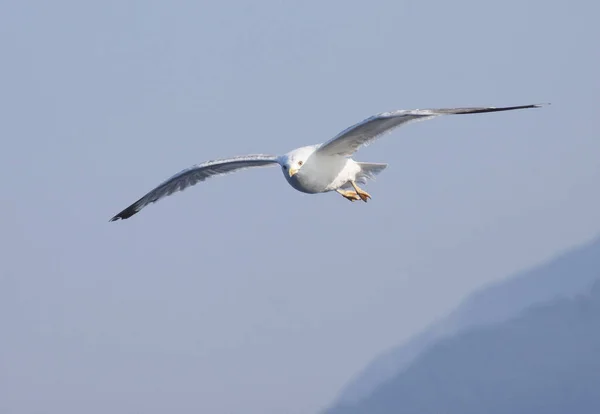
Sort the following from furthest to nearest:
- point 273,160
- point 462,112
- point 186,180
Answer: point 186,180 → point 273,160 → point 462,112

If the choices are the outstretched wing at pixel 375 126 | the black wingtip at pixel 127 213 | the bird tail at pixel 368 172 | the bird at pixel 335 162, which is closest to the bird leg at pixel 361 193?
the bird at pixel 335 162

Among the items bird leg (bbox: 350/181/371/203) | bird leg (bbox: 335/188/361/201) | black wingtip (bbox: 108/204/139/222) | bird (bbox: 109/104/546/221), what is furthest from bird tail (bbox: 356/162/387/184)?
black wingtip (bbox: 108/204/139/222)

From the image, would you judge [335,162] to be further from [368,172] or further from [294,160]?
[368,172]

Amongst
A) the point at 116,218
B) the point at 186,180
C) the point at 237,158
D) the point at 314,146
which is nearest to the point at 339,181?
the point at 314,146

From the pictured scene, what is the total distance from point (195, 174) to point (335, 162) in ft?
13.7

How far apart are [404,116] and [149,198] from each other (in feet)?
Answer: 25.5

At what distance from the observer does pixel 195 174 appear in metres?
22.2

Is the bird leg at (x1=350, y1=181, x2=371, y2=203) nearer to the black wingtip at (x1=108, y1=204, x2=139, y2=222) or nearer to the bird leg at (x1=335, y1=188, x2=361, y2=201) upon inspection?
the bird leg at (x1=335, y1=188, x2=361, y2=201)

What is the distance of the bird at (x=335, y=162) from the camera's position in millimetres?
17234

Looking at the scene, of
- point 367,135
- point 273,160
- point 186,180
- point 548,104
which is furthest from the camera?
point 186,180

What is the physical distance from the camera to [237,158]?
20797 millimetres

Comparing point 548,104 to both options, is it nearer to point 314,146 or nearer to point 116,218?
point 314,146

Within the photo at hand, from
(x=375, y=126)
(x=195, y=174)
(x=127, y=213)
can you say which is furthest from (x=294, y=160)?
(x=127, y=213)

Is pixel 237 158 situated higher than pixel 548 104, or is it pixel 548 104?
pixel 237 158
